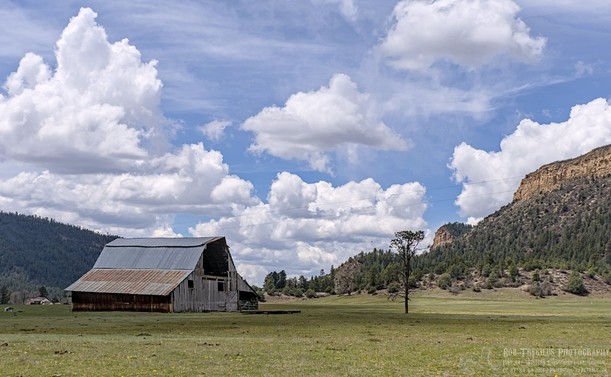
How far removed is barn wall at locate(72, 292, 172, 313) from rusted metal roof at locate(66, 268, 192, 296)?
27.1 inches

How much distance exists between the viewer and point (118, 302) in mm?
98125

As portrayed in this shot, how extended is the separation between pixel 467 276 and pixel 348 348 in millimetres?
159990

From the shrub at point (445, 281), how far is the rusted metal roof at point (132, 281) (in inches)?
3693

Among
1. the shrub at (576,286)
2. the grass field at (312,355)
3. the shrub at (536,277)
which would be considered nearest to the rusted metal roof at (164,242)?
the grass field at (312,355)

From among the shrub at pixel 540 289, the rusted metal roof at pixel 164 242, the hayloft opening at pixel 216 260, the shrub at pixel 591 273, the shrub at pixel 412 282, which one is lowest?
the shrub at pixel 540 289

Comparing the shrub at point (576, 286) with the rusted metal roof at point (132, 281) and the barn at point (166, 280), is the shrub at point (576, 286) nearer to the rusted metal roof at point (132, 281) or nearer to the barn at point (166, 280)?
the barn at point (166, 280)

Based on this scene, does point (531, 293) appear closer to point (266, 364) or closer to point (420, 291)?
point (420, 291)

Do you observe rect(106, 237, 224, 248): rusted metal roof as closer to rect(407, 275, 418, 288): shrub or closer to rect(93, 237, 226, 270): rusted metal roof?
rect(93, 237, 226, 270): rusted metal roof

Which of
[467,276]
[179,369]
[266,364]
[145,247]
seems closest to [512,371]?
[266,364]

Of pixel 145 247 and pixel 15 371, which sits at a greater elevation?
pixel 145 247

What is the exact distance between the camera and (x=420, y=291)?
175000 mm

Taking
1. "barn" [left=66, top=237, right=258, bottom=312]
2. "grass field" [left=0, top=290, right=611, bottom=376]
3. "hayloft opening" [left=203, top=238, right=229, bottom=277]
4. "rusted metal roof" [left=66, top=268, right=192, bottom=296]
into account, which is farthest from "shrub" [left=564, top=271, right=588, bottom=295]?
"grass field" [left=0, top=290, right=611, bottom=376]

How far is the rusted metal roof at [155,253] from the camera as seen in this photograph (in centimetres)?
10150

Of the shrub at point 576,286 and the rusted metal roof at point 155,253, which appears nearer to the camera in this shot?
the rusted metal roof at point 155,253
